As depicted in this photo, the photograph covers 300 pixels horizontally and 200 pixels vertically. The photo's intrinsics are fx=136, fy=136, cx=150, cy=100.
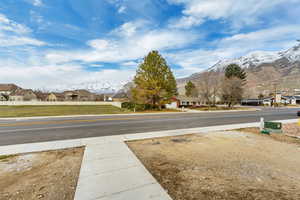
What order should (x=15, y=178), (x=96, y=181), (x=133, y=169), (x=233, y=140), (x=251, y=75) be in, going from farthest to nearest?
(x=251, y=75) → (x=233, y=140) → (x=133, y=169) → (x=15, y=178) → (x=96, y=181)

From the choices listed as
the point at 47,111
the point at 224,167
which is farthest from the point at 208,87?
the point at 47,111

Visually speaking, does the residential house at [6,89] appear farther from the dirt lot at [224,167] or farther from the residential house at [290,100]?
the residential house at [290,100]

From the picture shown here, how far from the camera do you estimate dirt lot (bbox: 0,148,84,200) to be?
306 centimetres

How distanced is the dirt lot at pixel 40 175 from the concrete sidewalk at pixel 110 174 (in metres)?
0.30

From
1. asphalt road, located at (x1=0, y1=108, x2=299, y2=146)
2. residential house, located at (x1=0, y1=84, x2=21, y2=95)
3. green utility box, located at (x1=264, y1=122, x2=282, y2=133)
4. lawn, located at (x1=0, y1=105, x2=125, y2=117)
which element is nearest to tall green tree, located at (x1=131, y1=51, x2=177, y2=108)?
lawn, located at (x1=0, y1=105, x2=125, y2=117)

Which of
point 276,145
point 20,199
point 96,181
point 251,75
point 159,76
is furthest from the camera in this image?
point 251,75

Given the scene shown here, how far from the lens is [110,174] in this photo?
380 cm

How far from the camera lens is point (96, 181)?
11.4 feet

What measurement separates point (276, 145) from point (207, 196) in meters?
6.01

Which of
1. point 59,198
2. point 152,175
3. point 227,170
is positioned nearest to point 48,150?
point 59,198

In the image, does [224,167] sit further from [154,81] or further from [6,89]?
[6,89]

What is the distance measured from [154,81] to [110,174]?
22.0m

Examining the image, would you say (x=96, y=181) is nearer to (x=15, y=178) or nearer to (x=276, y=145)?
(x=15, y=178)

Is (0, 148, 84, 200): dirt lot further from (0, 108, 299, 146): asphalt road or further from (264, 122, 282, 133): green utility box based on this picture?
(264, 122, 282, 133): green utility box
